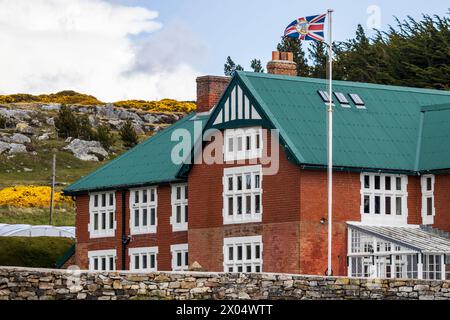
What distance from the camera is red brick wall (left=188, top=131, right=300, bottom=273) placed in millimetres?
66188

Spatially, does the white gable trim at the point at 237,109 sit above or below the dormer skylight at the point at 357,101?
below

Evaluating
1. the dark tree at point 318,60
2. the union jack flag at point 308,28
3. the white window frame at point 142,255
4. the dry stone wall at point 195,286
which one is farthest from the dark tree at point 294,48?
the dry stone wall at point 195,286

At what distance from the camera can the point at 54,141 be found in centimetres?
14338

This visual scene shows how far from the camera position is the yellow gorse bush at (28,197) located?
11394cm

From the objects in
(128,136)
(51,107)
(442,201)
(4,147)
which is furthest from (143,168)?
(51,107)

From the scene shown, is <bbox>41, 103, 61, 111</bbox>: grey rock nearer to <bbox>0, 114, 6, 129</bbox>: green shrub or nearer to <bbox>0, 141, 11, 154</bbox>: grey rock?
<bbox>0, 114, 6, 129</bbox>: green shrub

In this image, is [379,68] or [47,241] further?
[379,68]

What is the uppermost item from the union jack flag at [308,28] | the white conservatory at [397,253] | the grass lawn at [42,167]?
the grass lawn at [42,167]

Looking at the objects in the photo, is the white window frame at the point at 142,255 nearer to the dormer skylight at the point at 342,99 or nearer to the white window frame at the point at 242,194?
the white window frame at the point at 242,194

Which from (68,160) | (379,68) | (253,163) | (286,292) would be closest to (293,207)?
(253,163)
